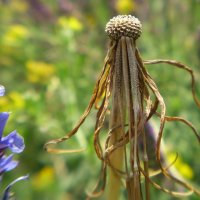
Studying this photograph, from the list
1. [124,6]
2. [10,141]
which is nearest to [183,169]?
[124,6]

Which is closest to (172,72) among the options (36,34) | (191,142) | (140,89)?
(191,142)

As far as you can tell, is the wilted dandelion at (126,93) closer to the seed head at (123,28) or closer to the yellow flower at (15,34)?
the seed head at (123,28)

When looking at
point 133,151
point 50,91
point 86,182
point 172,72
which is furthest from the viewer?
point 172,72

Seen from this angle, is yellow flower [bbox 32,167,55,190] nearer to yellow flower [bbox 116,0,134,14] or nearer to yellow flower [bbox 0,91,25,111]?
yellow flower [bbox 0,91,25,111]

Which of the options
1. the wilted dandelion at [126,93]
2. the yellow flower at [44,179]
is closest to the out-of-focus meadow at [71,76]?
the yellow flower at [44,179]

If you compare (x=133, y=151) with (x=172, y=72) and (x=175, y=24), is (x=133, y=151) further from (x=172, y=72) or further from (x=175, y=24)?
(x=175, y=24)

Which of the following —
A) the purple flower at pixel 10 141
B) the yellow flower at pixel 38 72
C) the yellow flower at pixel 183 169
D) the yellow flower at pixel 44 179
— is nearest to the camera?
the purple flower at pixel 10 141

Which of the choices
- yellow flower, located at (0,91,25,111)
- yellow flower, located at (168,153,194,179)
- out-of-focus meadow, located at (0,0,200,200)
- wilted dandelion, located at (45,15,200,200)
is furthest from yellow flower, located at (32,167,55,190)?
wilted dandelion, located at (45,15,200,200)

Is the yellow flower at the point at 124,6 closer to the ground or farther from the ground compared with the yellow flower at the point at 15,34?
farther from the ground
